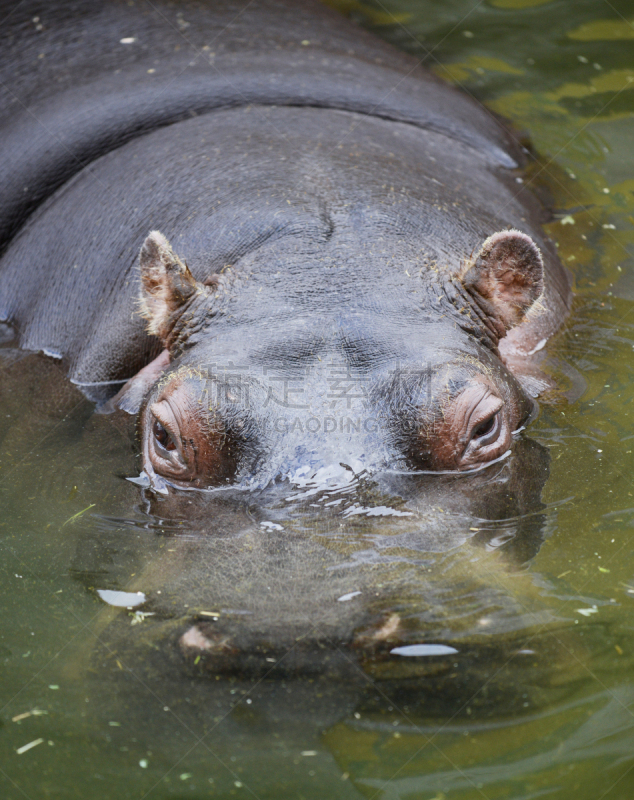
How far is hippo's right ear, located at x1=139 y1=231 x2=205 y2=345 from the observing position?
13.1ft

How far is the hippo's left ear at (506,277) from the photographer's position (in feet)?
13.0

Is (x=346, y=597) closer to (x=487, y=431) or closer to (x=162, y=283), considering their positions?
(x=487, y=431)

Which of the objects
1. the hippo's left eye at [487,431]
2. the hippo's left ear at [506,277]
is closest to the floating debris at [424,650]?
the hippo's left eye at [487,431]

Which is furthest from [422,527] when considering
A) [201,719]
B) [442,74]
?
[442,74]

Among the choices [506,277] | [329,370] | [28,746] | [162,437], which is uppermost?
[506,277]

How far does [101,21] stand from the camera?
6.40 m

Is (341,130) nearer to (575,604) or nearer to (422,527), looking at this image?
(422,527)

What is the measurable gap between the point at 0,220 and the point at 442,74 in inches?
159

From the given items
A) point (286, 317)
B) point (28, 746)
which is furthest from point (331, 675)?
point (286, 317)

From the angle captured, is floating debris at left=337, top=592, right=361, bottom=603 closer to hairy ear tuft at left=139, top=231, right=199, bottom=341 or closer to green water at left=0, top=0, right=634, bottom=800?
green water at left=0, top=0, right=634, bottom=800

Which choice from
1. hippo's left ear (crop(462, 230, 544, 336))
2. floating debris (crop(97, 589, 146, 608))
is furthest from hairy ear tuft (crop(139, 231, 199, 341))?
floating debris (crop(97, 589, 146, 608))

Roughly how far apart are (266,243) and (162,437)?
3.63 ft

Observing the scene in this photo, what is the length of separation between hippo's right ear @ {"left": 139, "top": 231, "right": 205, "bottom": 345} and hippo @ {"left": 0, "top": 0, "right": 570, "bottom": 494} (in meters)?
0.01

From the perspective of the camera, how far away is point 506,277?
4086mm
